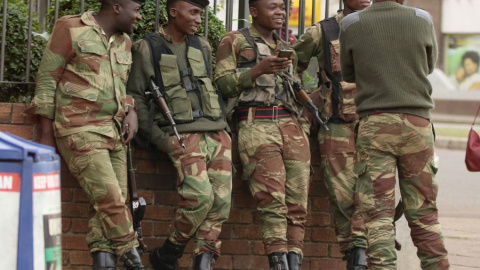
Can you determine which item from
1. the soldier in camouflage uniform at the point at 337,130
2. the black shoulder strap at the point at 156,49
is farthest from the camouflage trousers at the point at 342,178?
the black shoulder strap at the point at 156,49

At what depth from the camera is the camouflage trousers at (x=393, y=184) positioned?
16.2 ft

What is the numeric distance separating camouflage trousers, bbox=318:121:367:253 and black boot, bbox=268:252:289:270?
576 mm

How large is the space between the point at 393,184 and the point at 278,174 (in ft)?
3.13

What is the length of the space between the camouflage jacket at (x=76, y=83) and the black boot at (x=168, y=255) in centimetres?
94

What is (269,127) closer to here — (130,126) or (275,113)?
(275,113)

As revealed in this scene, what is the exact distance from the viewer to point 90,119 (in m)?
5.13

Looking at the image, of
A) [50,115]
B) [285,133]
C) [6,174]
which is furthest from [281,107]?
[6,174]

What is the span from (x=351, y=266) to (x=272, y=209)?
0.74 metres

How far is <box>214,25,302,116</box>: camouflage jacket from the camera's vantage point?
18.9 ft

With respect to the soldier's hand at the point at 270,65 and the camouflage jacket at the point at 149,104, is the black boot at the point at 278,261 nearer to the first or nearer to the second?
the camouflage jacket at the point at 149,104

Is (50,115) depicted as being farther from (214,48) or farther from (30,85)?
(214,48)

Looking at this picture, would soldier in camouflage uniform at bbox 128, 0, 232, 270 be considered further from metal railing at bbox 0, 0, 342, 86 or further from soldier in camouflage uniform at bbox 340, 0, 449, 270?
soldier in camouflage uniform at bbox 340, 0, 449, 270

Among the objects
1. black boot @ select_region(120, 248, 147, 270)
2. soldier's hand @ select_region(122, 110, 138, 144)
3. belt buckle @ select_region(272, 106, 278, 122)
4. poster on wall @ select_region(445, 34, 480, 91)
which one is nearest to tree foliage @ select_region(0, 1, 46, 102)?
soldier's hand @ select_region(122, 110, 138, 144)

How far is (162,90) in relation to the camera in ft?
18.4
